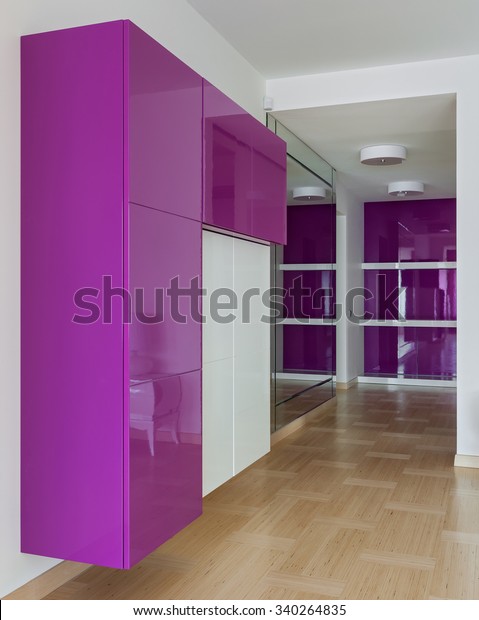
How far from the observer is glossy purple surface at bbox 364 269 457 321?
11.9 meters

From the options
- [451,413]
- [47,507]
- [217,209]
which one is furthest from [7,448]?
[451,413]

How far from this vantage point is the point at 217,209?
4.06 m

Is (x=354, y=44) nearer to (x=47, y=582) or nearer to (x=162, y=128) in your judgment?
(x=162, y=128)

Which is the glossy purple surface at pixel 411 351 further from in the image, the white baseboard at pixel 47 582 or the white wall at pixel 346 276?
the white baseboard at pixel 47 582

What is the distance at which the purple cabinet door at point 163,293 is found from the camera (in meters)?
2.96

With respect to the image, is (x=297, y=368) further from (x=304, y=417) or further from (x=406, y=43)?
(x=406, y=43)

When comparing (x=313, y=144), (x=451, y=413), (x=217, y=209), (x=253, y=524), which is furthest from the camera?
(x=451, y=413)

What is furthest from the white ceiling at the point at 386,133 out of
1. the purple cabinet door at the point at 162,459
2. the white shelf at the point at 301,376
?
the purple cabinet door at the point at 162,459

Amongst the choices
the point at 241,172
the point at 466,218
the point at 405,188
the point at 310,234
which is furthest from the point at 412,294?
the point at 241,172

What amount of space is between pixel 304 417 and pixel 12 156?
5.56 m

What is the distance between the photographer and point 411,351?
1202 centimetres

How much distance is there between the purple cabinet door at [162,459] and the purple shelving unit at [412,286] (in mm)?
9059

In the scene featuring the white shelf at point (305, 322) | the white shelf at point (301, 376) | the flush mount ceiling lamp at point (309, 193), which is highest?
the flush mount ceiling lamp at point (309, 193)

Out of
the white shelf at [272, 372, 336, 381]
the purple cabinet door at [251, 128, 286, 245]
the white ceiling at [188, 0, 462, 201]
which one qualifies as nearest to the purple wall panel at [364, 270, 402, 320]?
the white shelf at [272, 372, 336, 381]
